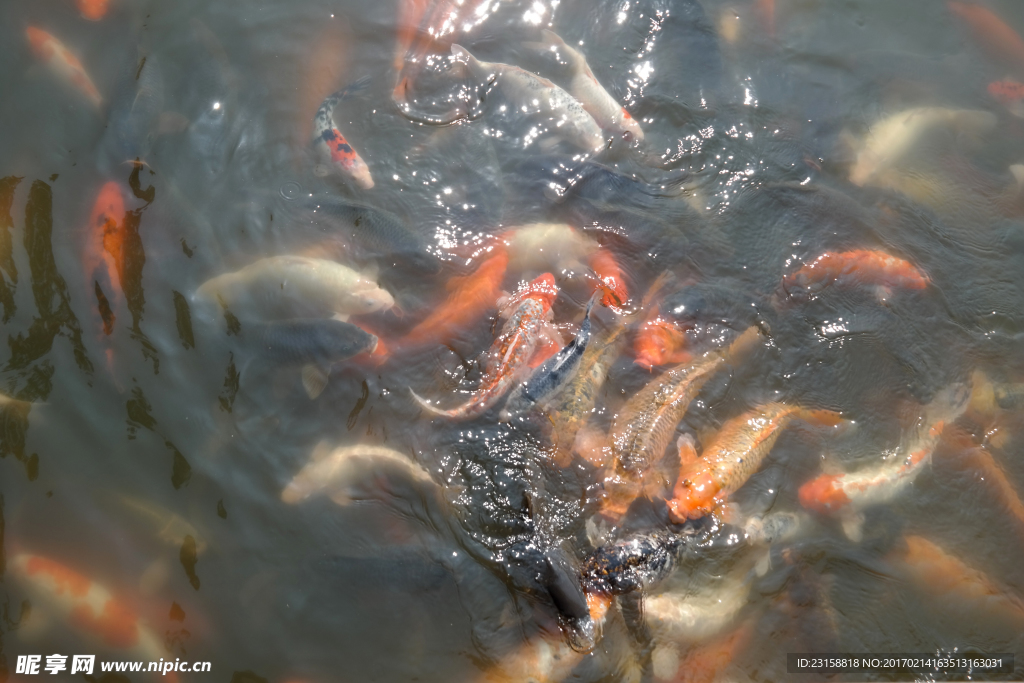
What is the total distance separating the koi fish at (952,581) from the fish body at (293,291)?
4.00 metres

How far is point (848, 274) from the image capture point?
5.14 metres

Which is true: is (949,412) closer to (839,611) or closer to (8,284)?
(839,611)

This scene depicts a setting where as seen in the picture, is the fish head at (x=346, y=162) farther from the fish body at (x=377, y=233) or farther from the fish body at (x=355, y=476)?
the fish body at (x=355, y=476)

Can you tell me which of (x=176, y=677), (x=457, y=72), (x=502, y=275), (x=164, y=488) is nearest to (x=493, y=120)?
(x=457, y=72)

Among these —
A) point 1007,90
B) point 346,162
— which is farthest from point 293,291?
point 1007,90

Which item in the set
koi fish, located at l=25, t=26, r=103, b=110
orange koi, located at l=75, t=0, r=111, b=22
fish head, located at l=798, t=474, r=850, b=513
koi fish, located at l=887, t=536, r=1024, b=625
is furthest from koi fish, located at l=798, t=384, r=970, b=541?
orange koi, located at l=75, t=0, r=111, b=22

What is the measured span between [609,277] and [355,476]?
2.40 metres

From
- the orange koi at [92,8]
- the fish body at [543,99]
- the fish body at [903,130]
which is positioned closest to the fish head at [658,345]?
the fish body at [543,99]

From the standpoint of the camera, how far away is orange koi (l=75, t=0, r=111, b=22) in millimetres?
5996

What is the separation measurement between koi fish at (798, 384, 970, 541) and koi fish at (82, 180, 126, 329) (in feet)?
16.5

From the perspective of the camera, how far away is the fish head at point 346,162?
5422 millimetres

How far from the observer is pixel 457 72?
19.5 feet

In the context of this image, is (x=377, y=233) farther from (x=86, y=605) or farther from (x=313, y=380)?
(x=86, y=605)

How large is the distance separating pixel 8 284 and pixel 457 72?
3.95 meters
